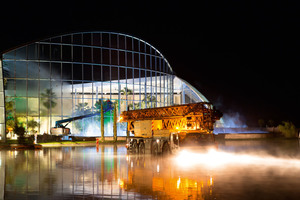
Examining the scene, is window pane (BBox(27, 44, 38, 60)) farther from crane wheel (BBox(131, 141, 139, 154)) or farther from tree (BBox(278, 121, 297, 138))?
tree (BBox(278, 121, 297, 138))

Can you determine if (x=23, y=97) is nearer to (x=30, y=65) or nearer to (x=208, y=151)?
(x=30, y=65)

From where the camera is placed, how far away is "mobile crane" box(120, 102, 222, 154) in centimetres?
2577

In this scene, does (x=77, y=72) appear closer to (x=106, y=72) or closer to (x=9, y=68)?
(x=106, y=72)

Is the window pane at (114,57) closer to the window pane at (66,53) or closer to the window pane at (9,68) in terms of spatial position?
the window pane at (66,53)

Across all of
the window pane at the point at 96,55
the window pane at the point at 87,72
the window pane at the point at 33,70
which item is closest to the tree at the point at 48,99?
the window pane at the point at 33,70

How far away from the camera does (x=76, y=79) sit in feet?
203

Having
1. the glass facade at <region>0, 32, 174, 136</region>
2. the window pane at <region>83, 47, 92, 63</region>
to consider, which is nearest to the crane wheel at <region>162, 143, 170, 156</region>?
the glass facade at <region>0, 32, 174, 136</region>

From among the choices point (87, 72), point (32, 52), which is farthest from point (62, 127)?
point (32, 52)

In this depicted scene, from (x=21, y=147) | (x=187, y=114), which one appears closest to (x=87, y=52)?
(x=21, y=147)

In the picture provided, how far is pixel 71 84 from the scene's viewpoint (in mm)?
61531

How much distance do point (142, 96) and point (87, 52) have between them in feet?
40.2

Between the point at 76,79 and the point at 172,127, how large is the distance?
119 feet

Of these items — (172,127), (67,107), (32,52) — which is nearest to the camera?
(172,127)

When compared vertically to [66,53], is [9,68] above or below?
below
